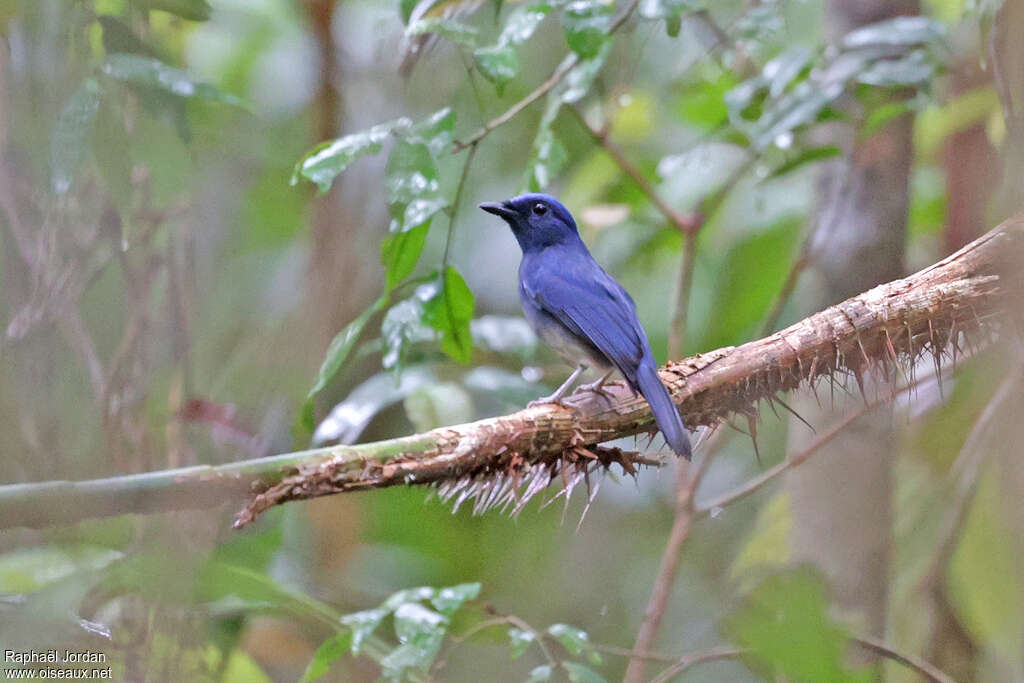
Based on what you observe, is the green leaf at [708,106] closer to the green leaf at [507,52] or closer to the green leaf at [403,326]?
the green leaf at [507,52]

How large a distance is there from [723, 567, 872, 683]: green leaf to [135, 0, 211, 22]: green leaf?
2210 millimetres

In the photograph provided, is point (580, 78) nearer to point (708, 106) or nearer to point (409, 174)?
point (409, 174)

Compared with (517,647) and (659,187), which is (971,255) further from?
(659,187)

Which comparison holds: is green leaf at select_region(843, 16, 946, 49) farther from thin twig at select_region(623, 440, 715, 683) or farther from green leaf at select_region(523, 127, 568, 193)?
thin twig at select_region(623, 440, 715, 683)

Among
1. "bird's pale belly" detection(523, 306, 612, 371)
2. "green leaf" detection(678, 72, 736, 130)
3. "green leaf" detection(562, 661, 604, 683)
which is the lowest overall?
"green leaf" detection(562, 661, 604, 683)

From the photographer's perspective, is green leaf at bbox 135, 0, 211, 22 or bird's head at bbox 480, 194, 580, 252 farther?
bird's head at bbox 480, 194, 580, 252

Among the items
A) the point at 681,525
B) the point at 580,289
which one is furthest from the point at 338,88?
the point at 681,525

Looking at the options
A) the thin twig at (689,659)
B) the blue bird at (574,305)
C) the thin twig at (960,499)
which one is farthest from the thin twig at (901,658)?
the blue bird at (574,305)

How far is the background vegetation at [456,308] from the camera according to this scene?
2.68m

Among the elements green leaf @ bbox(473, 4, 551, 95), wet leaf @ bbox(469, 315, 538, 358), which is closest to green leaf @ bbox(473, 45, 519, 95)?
green leaf @ bbox(473, 4, 551, 95)

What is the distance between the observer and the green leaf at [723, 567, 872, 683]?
2.19 meters

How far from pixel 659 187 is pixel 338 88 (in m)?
1.83

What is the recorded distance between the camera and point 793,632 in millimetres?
2229

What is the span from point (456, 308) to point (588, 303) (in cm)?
77
